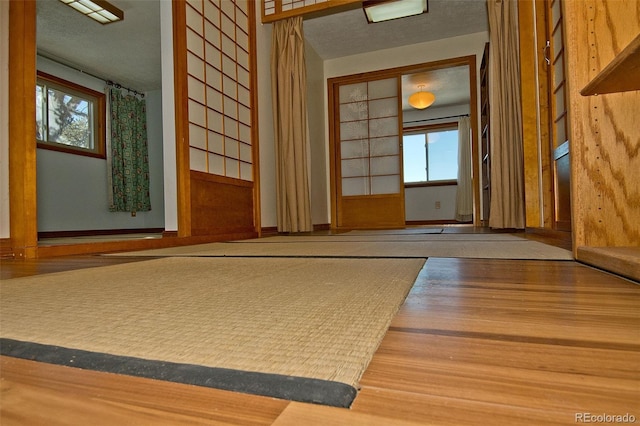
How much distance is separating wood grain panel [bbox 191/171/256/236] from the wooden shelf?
81.1 inches

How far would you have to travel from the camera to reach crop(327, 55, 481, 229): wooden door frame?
429cm

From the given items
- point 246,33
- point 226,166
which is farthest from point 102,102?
point 226,166

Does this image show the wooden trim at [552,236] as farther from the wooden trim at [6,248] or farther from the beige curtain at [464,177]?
the beige curtain at [464,177]

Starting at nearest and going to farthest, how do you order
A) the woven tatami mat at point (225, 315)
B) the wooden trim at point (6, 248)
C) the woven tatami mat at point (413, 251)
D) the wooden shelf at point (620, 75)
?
1. the woven tatami mat at point (225, 315)
2. the wooden shelf at point (620, 75)
3. the woven tatami mat at point (413, 251)
4. the wooden trim at point (6, 248)

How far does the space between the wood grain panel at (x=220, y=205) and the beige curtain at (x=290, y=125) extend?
0.38m

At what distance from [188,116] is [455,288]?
214 cm

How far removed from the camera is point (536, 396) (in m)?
0.29

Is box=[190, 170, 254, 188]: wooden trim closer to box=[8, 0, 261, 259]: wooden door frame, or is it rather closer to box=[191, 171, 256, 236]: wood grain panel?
box=[191, 171, 256, 236]: wood grain panel

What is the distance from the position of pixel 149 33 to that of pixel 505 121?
141 inches

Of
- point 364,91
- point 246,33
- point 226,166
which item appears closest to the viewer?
point 226,166

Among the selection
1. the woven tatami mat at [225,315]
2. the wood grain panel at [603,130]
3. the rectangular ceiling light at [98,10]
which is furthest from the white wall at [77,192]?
the wood grain panel at [603,130]

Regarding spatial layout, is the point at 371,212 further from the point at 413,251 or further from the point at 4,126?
the point at 4,126

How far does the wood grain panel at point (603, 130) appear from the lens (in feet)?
3.18

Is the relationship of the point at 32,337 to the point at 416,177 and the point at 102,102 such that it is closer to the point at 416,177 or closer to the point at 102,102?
the point at 102,102
